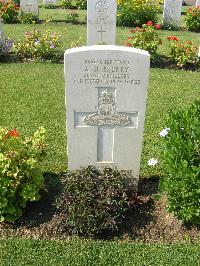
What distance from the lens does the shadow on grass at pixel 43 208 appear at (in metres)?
4.59

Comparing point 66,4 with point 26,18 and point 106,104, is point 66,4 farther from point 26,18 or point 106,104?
point 106,104

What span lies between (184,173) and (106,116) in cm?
105

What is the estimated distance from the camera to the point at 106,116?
4547mm

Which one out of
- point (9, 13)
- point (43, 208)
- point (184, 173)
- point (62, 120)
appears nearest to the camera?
point (184, 173)

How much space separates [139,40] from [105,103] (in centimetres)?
673

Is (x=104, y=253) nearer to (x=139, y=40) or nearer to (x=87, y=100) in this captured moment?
(x=87, y=100)

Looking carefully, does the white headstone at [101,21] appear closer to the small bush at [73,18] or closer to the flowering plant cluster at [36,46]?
the flowering plant cluster at [36,46]

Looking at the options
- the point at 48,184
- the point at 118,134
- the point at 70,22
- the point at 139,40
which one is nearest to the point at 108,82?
the point at 118,134

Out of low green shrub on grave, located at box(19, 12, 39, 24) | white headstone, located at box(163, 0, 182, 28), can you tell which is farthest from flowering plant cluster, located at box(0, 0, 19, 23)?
white headstone, located at box(163, 0, 182, 28)

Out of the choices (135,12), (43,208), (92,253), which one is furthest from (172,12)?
(92,253)

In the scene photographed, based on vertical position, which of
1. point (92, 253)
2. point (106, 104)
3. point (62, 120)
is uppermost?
Answer: point (106, 104)

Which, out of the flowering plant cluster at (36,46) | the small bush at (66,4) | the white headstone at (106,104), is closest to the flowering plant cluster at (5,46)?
the flowering plant cluster at (36,46)

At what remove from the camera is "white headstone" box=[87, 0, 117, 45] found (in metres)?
10.7

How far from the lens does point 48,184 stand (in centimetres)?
519
